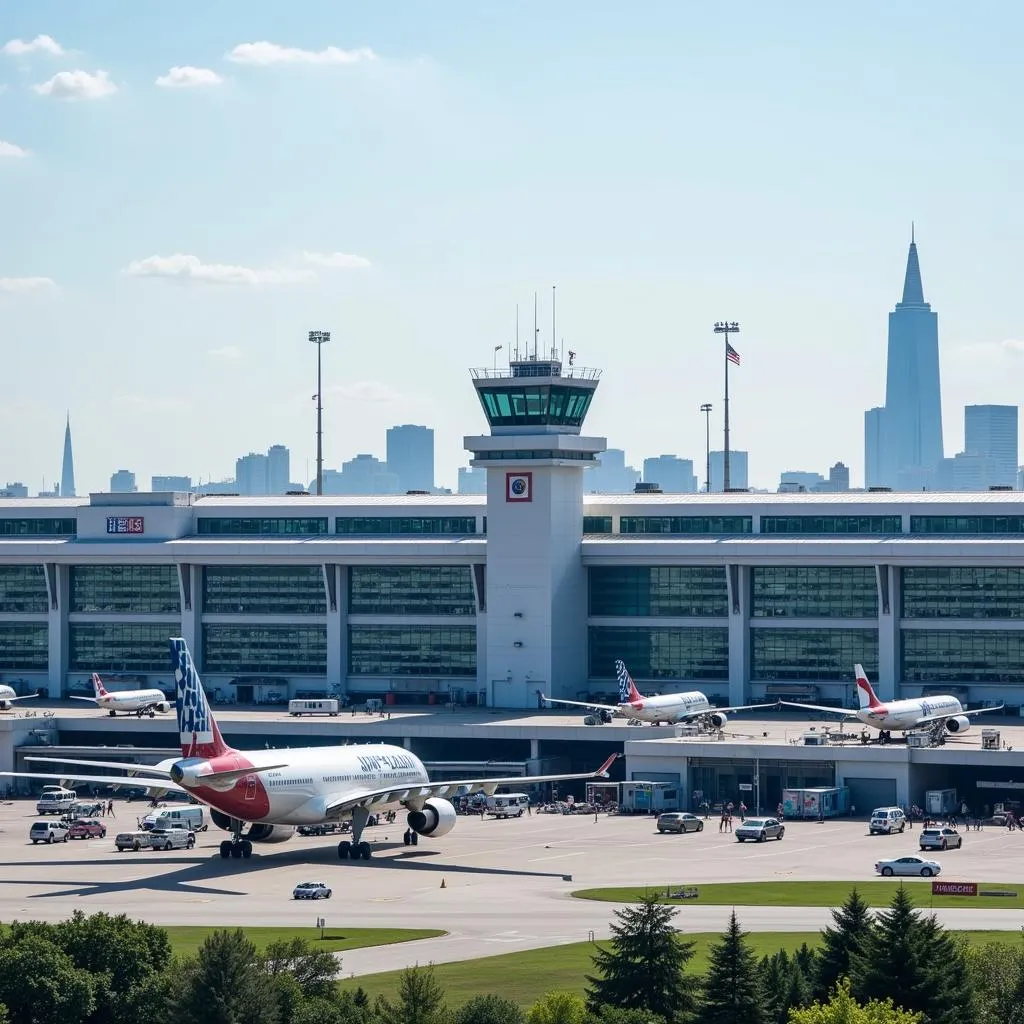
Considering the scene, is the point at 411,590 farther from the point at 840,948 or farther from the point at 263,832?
the point at 840,948

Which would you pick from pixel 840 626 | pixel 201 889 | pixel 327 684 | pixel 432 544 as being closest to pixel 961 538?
pixel 840 626

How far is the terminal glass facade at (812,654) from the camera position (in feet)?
543

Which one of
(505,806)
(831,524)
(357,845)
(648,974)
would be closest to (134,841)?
(357,845)

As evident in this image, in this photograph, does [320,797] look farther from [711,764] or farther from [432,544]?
[432,544]

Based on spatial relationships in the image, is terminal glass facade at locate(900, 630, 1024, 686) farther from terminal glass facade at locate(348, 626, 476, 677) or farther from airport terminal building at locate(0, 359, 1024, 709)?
terminal glass facade at locate(348, 626, 476, 677)

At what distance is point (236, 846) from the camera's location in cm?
11412

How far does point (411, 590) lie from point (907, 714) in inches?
1944

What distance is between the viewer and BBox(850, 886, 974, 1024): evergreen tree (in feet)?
205

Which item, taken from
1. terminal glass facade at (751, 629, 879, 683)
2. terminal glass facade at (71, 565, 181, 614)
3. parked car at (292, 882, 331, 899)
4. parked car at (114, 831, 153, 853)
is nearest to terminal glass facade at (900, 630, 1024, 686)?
terminal glass facade at (751, 629, 879, 683)

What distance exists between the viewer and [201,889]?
338 ft

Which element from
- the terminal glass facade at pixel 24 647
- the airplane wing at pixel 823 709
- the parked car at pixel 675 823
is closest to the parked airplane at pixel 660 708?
the airplane wing at pixel 823 709

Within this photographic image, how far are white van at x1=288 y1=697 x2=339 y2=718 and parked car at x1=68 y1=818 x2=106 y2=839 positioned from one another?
37.1 meters

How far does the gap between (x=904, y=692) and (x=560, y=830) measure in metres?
43.3

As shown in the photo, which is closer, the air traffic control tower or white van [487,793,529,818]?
white van [487,793,529,818]
